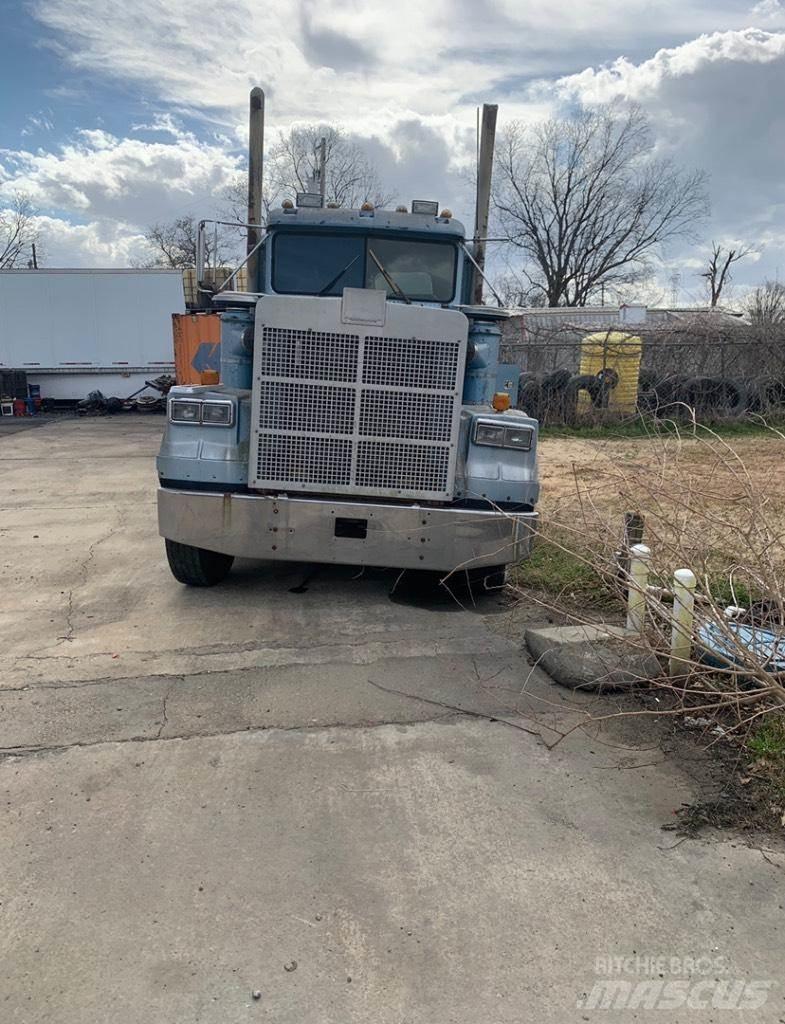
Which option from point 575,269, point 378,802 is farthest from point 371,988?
point 575,269

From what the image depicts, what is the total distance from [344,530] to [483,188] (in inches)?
153

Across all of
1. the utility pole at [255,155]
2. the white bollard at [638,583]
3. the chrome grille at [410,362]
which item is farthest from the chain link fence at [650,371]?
the white bollard at [638,583]

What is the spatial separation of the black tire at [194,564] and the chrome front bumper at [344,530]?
0.35 meters

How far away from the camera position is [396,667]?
13.8ft

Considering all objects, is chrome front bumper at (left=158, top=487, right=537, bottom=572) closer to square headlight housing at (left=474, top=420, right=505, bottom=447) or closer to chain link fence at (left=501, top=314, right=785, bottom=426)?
square headlight housing at (left=474, top=420, right=505, bottom=447)

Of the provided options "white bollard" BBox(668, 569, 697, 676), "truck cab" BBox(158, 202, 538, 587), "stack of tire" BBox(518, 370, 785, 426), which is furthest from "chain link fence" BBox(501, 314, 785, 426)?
"white bollard" BBox(668, 569, 697, 676)

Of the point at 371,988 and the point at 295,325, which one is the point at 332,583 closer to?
the point at 295,325

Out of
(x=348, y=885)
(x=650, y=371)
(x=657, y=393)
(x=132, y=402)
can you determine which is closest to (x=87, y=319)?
(x=132, y=402)

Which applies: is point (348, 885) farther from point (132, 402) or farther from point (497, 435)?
point (132, 402)

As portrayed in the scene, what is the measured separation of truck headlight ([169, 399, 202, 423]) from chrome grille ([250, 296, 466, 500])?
0.44m

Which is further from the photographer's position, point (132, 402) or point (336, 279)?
point (132, 402)

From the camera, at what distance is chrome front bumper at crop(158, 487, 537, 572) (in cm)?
477

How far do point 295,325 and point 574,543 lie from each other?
2708mm

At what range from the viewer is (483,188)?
6.80m
